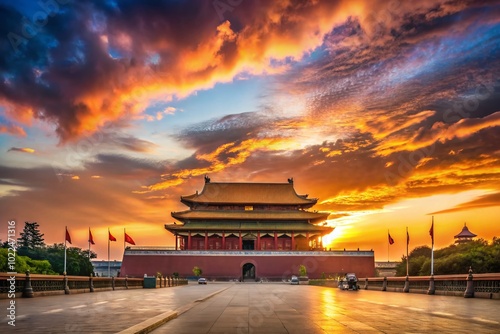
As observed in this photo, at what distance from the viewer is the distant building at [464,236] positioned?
103m

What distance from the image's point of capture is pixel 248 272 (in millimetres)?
88562

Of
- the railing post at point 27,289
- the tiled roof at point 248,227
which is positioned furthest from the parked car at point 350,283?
the tiled roof at point 248,227

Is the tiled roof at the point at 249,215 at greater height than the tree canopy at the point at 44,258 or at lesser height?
greater

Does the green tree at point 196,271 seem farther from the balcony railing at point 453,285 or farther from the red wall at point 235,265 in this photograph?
the balcony railing at point 453,285

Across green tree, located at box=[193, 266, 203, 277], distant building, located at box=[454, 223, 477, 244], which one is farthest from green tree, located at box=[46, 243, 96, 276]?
distant building, located at box=[454, 223, 477, 244]

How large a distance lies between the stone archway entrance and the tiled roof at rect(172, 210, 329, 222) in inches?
305

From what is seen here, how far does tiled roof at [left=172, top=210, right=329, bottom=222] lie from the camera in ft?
282

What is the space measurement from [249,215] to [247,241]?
6.20 metres

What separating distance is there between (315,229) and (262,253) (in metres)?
9.77

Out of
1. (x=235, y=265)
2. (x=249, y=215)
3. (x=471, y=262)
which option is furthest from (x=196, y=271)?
(x=471, y=262)

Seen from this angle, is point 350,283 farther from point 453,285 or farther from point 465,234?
point 465,234

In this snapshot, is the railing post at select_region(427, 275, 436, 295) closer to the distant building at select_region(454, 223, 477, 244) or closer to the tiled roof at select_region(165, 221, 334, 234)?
the tiled roof at select_region(165, 221, 334, 234)

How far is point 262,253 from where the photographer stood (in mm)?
81812

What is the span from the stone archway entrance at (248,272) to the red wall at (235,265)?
3.36 metres
